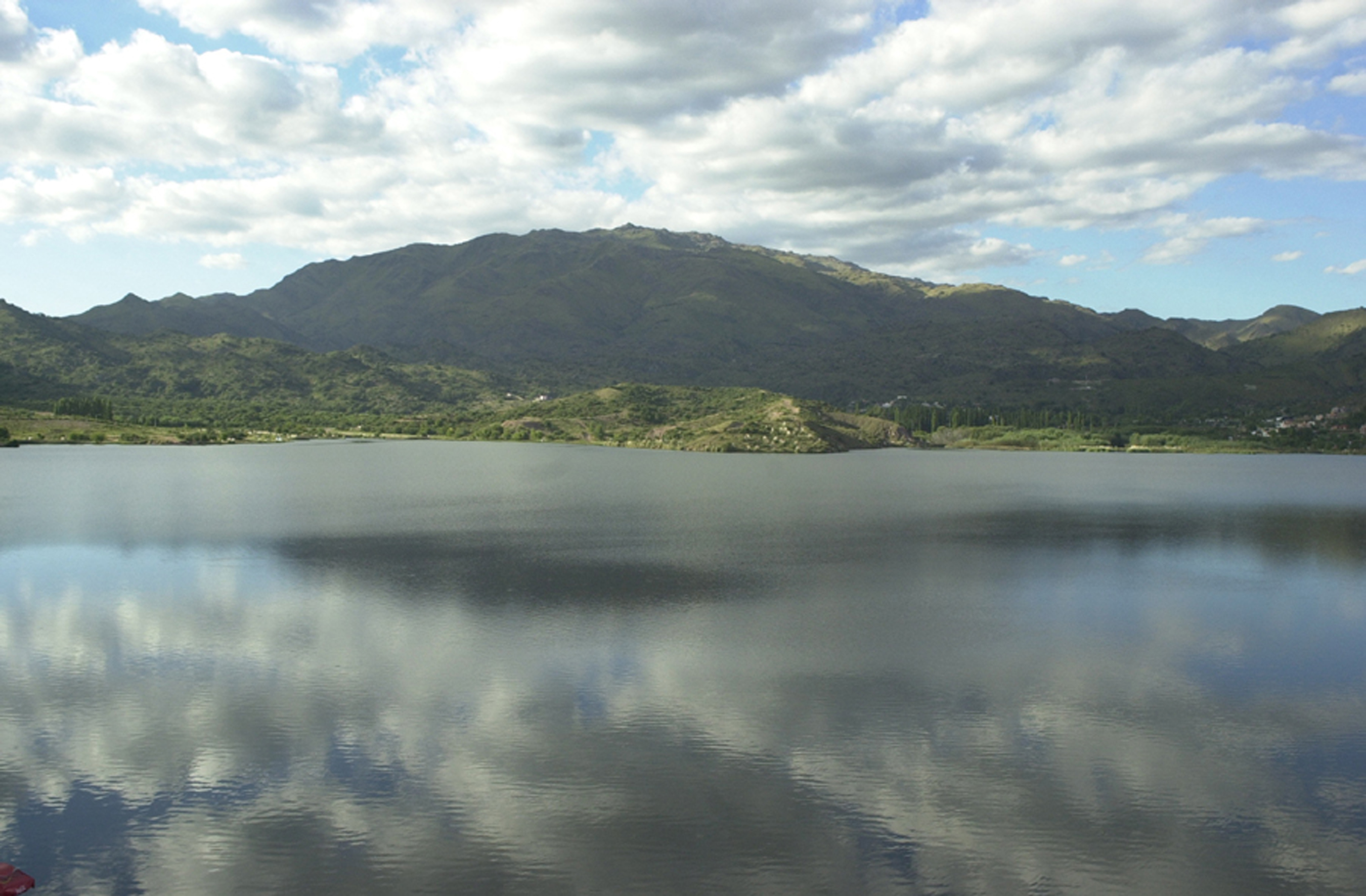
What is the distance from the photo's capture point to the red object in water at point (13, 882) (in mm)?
19875

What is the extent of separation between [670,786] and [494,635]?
18.5 metres

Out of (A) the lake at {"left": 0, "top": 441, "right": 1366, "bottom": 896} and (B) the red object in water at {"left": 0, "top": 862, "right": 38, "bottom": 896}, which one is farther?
(A) the lake at {"left": 0, "top": 441, "right": 1366, "bottom": 896}

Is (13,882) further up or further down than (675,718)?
further down

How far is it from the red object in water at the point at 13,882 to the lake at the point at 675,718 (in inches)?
16.7

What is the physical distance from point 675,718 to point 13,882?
61.0 feet

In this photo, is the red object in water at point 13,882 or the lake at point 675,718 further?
the lake at point 675,718

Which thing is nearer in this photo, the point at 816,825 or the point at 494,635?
the point at 816,825

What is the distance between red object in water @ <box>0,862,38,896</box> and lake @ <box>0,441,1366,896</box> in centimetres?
42

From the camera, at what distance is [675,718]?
104 ft

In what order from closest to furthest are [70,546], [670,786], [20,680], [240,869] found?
[240,869]
[670,786]
[20,680]
[70,546]

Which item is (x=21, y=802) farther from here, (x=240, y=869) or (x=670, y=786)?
(x=670, y=786)

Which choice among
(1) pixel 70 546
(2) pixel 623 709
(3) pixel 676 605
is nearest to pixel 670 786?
(2) pixel 623 709

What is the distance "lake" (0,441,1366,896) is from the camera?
22.4m

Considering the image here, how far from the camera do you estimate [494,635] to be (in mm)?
42438
